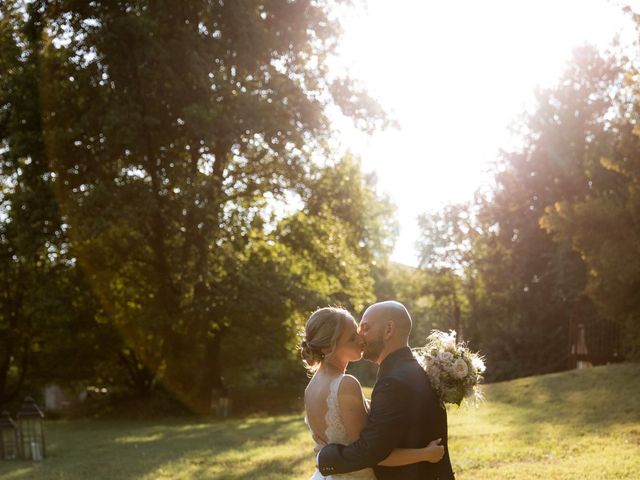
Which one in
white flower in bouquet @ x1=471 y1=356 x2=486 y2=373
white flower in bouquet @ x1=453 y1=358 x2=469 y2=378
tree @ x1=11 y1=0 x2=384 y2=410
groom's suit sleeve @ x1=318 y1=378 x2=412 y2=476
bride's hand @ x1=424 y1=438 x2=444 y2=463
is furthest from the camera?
tree @ x1=11 y1=0 x2=384 y2=410

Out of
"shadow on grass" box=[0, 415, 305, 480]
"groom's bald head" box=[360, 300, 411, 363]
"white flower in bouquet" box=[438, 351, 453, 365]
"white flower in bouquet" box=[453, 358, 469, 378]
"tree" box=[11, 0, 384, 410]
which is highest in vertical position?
"tree" box=[11, 0, 384, 410]

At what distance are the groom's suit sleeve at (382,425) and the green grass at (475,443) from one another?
25.4ft

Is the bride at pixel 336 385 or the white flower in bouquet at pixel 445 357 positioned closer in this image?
the bride at pixel 336 385

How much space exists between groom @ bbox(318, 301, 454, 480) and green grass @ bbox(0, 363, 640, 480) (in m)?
7.48

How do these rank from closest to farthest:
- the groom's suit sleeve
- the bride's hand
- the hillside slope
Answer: the groom's suit sleeve
the bride's hand
the hillside slope

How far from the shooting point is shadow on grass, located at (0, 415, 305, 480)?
14734 millimetres

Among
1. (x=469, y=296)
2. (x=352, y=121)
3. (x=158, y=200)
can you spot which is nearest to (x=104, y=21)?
(x=158, y=200)

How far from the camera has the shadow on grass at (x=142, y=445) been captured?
48.3 ft

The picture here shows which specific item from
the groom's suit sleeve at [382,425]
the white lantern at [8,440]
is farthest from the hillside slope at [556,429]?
the white lantern at [8,440]

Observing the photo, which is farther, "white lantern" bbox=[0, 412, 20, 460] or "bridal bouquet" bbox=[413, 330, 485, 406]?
"white lantern" bbox=[0, 412, 20, 460]

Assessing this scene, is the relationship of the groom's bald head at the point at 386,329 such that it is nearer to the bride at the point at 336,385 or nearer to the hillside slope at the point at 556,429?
the bride at the point at 336,385

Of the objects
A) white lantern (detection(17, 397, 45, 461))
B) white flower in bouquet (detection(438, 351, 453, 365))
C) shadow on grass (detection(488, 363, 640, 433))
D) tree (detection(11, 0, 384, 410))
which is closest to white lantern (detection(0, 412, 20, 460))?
white lantern (detection(17, 397, 45, 461))

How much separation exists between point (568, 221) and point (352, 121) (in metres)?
8.51

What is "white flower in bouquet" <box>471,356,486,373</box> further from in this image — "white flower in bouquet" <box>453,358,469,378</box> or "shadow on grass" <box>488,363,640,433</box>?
"shadow on grass" <box>488,363,640,433</box>
